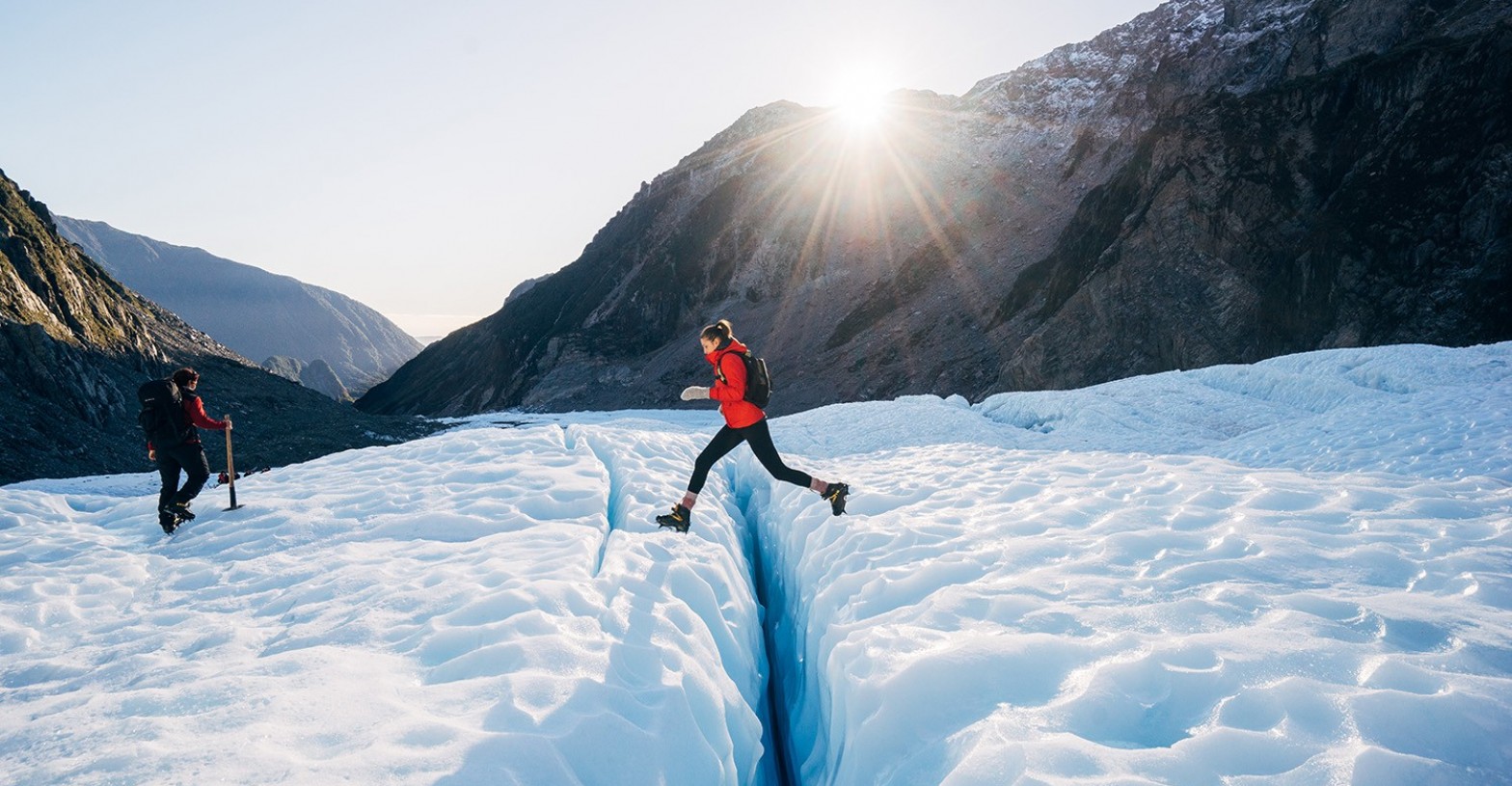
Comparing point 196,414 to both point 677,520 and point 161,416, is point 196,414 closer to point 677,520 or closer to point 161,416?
point 161,416

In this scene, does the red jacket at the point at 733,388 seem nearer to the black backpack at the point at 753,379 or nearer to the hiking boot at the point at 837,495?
the black backpack at the point at 753,379

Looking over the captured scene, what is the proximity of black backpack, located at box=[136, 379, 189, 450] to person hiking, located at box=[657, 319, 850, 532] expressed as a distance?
5.48 m

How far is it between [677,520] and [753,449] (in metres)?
1.10

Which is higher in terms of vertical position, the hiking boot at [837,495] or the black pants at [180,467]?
the black pants at [180,467]

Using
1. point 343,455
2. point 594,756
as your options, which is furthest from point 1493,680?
point 343,455

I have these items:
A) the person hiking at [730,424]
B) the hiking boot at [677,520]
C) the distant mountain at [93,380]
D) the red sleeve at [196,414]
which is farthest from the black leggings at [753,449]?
the distant mountain at [93,380]

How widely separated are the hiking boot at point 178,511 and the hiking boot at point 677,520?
5019 mm

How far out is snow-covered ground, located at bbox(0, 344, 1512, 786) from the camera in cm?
282

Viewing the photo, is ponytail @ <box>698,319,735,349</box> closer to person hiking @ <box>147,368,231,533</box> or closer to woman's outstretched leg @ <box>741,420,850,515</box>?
woman's outstretched leg @ <box>741,420,850,515</box>

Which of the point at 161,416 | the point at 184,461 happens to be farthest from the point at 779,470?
the point at 161,416

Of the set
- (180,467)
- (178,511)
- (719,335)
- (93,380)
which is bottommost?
(178,511)

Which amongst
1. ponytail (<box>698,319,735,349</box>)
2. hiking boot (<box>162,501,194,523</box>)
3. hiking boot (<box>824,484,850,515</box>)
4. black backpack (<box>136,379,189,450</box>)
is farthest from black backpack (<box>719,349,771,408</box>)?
black backpack (<box>136,379,189,450</box>)

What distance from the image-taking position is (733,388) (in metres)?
6.37

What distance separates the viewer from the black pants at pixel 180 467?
730 cm
